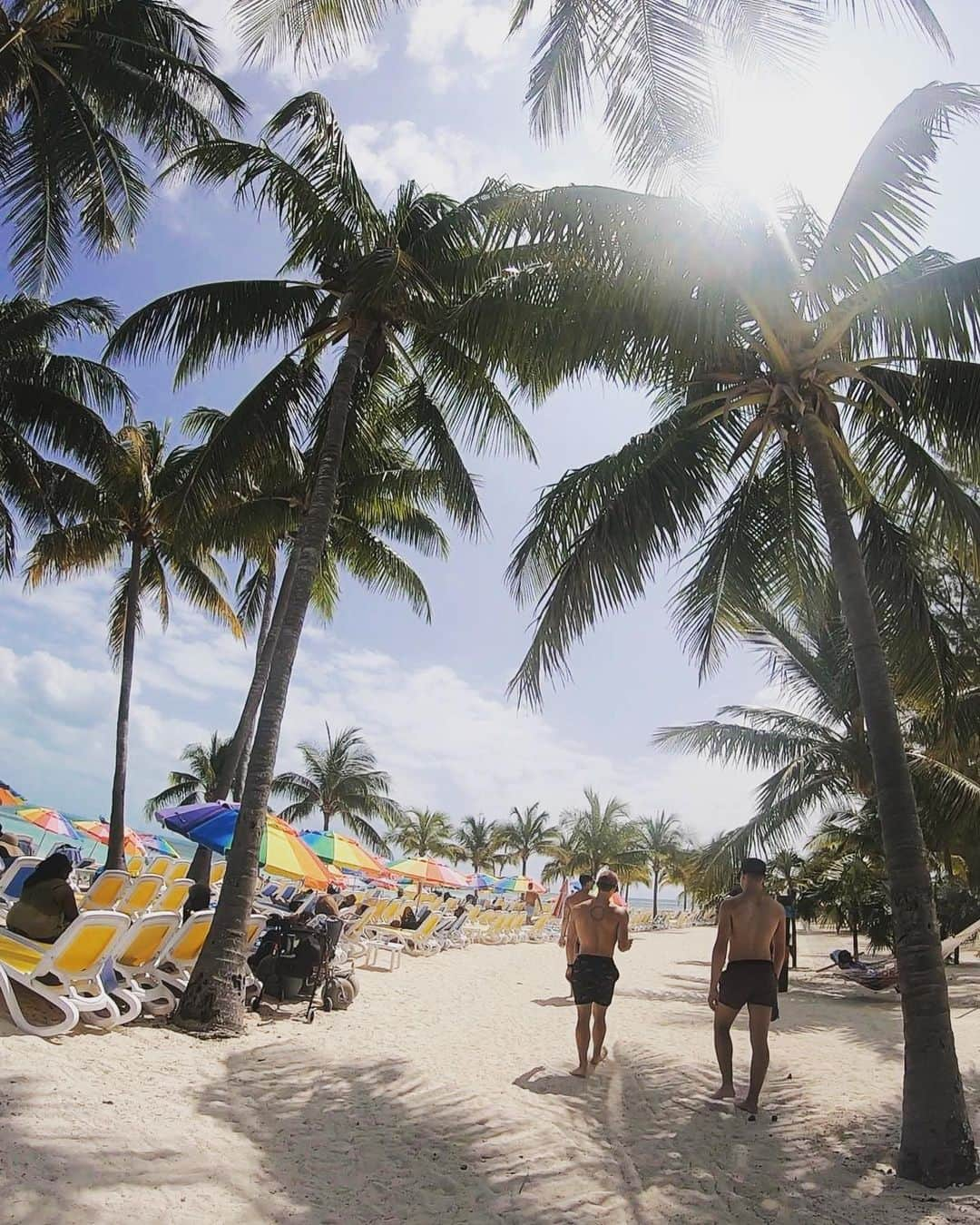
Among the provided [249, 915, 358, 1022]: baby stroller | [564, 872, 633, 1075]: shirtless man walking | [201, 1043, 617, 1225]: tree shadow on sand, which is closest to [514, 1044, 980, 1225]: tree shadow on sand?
[201, 1043, 617, 1225]: tree shadow on sand

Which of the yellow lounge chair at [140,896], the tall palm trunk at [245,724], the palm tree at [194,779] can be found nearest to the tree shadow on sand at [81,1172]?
the yellow lounge chair at [140,896]

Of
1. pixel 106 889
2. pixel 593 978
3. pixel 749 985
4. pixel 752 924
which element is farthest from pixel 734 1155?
pixel 106 889

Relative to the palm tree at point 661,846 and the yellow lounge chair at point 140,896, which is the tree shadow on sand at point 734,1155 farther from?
the palm tree at point 661,846

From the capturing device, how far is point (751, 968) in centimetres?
555

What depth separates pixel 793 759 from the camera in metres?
15.5

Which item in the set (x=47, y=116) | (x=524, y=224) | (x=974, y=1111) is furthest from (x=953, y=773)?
(x=47, y=116)

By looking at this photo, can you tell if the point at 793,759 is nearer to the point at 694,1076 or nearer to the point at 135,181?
the point at 694,1076

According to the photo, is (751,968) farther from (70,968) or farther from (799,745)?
(799,745)

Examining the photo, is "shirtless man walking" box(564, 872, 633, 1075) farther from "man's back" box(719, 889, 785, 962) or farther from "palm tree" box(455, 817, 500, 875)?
"palm tree" box(455, 817, 500, 875)

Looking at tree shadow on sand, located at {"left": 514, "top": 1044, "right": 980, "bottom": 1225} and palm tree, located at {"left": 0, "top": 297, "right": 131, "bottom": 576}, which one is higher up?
palm tree, located at {"left": 0, "top": 297, "right": 131, "bottom": 576}

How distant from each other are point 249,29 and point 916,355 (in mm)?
5770

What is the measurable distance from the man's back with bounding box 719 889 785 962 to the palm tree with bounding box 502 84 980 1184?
865 mm

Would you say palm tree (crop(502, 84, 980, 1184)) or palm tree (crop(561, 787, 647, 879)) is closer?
palm tree (crop(502, 84, 980, 1184))

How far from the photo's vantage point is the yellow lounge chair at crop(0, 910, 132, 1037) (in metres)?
5.31
